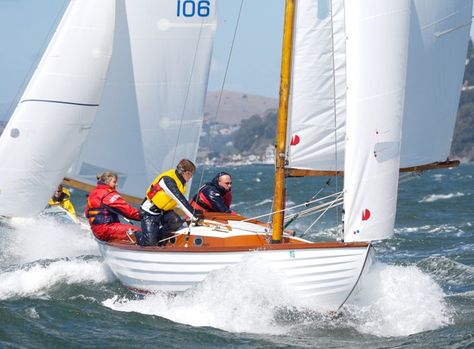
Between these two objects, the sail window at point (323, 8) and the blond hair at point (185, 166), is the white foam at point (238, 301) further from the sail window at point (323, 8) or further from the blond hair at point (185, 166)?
the sail window at point (323, 8)

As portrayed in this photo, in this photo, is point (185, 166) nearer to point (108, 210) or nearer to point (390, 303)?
point (108, 210)

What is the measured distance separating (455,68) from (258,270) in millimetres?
3665

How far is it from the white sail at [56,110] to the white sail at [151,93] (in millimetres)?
417

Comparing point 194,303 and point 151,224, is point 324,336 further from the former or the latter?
point 151,224

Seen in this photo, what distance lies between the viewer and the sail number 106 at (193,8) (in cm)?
1318

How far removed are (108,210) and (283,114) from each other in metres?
2.67

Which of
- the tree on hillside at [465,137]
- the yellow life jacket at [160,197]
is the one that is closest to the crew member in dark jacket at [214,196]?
the yellow life jacket at [160,197]

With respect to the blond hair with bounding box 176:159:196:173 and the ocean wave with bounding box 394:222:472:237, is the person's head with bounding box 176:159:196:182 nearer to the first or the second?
the blond hair with bounding box 176:159:196:173

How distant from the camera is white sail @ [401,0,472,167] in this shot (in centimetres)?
1013

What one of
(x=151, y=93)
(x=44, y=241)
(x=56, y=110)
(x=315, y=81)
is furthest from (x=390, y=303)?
(x=44, y=241)

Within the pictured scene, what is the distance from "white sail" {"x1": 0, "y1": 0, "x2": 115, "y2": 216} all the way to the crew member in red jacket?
1.44 metres

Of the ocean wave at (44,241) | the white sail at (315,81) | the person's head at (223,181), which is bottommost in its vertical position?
the ocean wave at (44,241)

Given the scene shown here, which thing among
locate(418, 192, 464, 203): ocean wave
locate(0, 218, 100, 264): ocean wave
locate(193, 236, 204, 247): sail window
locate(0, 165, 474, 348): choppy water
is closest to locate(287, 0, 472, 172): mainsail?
locate(193, 236, 204, 247): sail window

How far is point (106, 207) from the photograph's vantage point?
11.1 meters
